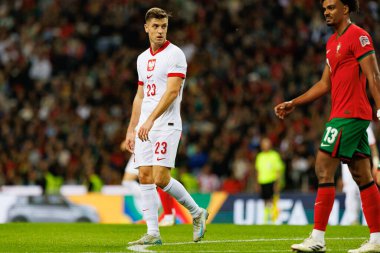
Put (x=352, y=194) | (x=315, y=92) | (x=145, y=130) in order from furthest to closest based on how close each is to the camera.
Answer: (x=352, y=194) → (x=145, y=130) → (x=315, y=92)

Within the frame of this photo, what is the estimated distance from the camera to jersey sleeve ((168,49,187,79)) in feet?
29.9

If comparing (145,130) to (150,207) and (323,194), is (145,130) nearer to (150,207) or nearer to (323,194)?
(150,207)

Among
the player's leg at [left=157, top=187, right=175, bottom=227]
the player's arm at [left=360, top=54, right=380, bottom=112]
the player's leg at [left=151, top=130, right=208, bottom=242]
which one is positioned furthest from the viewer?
the player's leg at [left=157, top=187, right=175, bottom=227]

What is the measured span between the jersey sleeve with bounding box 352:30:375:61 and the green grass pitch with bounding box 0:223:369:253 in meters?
1.84

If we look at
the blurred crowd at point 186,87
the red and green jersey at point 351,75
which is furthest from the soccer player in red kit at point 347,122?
the blurred crowd at point 186,87

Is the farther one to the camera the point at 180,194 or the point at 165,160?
the point at 180,194

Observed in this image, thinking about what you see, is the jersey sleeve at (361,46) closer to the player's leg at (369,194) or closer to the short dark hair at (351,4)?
the short dark hair at (351,4)

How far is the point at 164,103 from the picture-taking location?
8.89 metres

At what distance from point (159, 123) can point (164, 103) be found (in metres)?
0.36

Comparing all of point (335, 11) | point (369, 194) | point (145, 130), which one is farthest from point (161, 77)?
point (369, 194)

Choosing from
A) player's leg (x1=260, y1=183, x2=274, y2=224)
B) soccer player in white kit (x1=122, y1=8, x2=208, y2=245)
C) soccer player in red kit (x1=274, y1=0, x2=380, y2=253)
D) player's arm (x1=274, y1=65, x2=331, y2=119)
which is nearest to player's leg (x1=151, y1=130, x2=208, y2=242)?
soccer player in white kit (x1=122, y1=8, x2=208, y2=245)

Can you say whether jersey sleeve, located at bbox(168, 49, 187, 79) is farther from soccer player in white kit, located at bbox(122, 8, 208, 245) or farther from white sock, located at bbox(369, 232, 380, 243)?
white sock, located at bbox(369, 232, 380, 243)

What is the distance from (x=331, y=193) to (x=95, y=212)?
12.3 metres

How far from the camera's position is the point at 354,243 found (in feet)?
30.9
